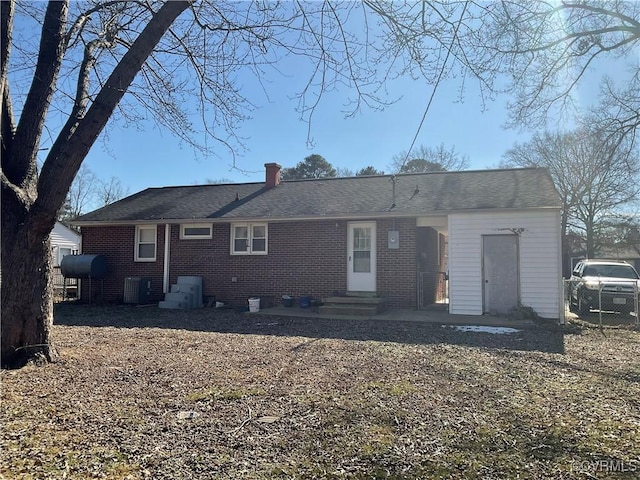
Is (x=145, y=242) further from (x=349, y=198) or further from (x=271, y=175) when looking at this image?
(x=349, y=198)

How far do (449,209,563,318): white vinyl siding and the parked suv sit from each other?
1181 millimetres

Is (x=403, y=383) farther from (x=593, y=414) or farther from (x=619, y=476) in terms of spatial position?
(x=619, y=476)

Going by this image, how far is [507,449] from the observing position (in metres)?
3.39

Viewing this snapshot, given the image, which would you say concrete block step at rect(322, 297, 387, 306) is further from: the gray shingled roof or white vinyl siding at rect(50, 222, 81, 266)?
white vinyl siding at rect(50, 222, 81, 266)

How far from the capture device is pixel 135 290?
14164mm

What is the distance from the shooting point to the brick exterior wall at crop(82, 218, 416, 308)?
12273 millimetres

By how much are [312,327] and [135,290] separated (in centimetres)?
725

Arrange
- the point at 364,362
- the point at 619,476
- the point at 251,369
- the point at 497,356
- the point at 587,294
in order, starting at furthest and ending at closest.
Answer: the point at 587,294, the point at 497,356, the point at 364,362, the point at 251,369, the point at 619,476

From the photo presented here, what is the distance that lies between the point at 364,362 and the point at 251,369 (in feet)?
5.25

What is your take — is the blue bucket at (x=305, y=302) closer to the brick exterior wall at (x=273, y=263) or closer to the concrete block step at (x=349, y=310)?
the brick exterior wall at (x=273, y=263)

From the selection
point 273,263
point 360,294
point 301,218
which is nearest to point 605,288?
point 360,294

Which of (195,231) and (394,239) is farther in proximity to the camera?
(195,231)

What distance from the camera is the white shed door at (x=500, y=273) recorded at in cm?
1095

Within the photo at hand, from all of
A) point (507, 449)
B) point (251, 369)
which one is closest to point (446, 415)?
point (507, 449)
